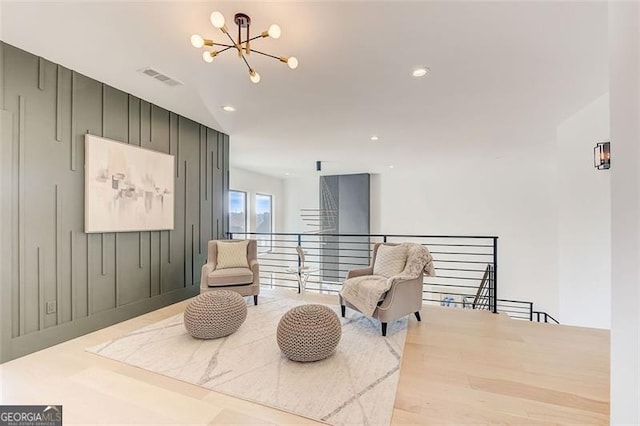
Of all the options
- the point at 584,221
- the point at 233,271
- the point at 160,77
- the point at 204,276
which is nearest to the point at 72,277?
the point at 204,276

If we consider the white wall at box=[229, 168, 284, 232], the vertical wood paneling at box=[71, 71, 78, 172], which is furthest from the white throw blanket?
the white wall at box=[229, 168, 284, 232]

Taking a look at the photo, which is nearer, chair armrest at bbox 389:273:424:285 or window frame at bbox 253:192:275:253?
chair armrest at bbox 389:273:424:285

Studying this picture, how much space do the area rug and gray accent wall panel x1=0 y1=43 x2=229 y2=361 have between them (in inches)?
20.5

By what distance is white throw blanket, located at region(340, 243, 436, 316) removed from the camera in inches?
107

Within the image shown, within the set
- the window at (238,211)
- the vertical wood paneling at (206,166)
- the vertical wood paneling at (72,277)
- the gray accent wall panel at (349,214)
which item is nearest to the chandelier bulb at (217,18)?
the vertical wood paneling at (72,277)

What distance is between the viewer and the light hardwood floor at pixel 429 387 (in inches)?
63.8

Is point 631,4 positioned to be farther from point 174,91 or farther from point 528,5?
point 174,91

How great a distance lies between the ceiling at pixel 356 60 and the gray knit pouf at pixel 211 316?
6.57ft

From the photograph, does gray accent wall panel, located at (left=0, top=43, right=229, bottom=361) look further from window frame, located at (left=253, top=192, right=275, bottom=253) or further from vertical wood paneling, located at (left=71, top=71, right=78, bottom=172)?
window frame, located at (left=253, top=192, right=275, bottom=253)

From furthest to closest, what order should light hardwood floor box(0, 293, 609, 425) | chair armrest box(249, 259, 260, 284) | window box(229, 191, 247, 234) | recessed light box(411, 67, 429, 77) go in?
1. window box(229, 191, 247, 234)
2. chair armrest box(249, 259, 260, 284)
3. recessed light box(411, 67, 429, 77)
4. light hardwood floor box(0, 293, 609, 425)

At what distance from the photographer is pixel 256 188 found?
23.7 feet

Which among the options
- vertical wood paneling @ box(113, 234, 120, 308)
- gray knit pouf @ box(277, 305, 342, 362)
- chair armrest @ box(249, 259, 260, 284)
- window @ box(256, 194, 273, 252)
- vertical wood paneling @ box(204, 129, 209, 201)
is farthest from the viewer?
window @ box(256, 194, 273, 252)

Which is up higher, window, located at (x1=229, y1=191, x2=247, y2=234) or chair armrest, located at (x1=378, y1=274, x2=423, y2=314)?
window, located at (x1=229, y1=191, x2=247, y2=234)

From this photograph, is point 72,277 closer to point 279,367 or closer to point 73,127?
point 73,127
